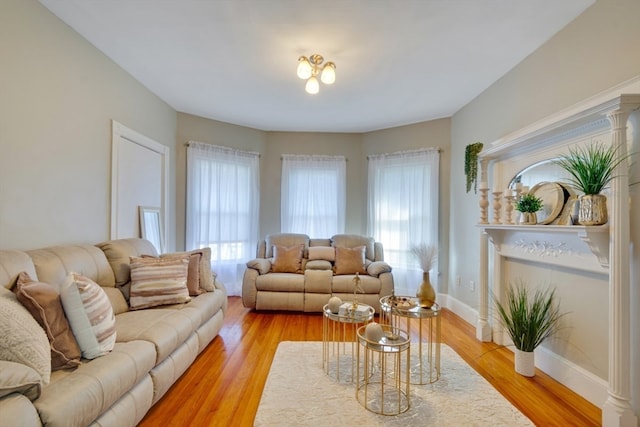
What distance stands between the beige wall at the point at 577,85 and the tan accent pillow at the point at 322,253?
1772 mm

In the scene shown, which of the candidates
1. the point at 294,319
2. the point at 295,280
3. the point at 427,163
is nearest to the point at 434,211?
the point at 427,163

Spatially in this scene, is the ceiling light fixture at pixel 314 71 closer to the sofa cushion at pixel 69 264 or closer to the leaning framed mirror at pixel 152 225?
the sofa cushion at pixel 69 264

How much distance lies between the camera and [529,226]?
2.15 metres

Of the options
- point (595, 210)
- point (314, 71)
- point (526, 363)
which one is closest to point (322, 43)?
point (314, 71)

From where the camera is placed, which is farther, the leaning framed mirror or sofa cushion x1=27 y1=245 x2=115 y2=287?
the leaning framed mirror

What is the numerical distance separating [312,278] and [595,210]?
8.86ft

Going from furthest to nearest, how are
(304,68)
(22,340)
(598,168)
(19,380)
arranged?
1. (304,68)
2. (598,168)
3. (22,340)
4. (19,380)

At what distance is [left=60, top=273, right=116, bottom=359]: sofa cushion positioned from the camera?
1479mm

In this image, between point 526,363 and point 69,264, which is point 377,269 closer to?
point 526,363

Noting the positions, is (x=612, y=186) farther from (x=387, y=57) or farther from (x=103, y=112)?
(x=103, y=112)

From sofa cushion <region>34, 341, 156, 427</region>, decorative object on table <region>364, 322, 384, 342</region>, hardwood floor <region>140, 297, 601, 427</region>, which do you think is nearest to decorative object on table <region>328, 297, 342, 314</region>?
decorative object on table <region>364, 322, 384, 342</region>

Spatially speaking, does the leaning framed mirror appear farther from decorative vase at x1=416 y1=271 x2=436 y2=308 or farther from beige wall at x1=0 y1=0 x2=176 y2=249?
decorative vase at x1=416 y1=271 x2=436 y2=308

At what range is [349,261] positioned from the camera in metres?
3.79

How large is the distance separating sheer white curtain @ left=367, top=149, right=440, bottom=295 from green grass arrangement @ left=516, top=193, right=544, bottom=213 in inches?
67.9
